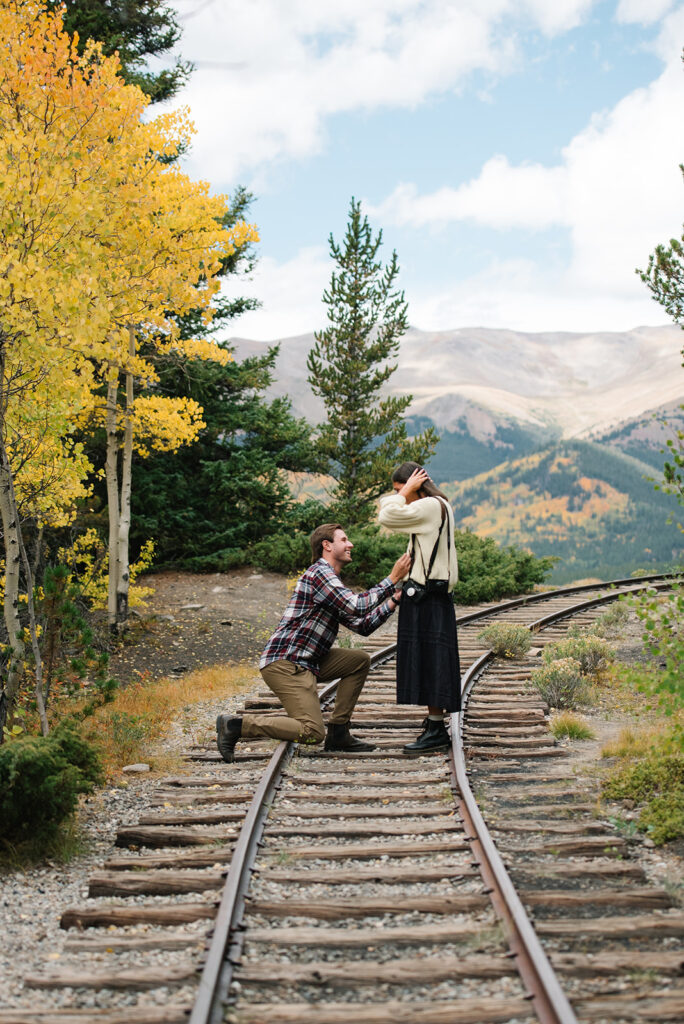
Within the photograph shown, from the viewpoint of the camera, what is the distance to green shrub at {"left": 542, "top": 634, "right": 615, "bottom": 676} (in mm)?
10242

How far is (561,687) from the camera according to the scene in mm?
8930

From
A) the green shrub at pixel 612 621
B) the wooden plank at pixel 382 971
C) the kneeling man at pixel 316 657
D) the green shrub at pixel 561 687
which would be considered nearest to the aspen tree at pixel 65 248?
the kneeling man at pixel 316 657

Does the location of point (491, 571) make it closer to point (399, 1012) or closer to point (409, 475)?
point (409, 475)

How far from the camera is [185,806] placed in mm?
5707

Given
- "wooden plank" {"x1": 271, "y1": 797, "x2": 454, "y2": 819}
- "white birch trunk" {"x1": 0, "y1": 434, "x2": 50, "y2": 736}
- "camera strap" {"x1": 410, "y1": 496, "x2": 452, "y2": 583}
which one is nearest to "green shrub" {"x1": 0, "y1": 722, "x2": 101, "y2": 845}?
"wooden plank" {"x1": 271, "y1": 797, "x2": 454, "y2": 819}

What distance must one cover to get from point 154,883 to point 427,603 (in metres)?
2.99

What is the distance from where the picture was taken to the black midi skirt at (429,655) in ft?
21.2

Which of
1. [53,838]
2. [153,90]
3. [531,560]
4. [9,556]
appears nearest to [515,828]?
[53,838]

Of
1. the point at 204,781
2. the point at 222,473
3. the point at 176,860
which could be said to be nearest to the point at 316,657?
the point at 204,781

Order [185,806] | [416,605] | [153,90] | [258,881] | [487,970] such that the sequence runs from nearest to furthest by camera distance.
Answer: [487,970] < [258,881] < [185,806] < [416,605] < [153,90]

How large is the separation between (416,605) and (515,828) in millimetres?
1993

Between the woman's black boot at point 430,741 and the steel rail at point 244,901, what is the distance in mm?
117

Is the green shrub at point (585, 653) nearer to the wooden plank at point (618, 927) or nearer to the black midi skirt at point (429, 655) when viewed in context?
the black midi skirt at point (429, 655)

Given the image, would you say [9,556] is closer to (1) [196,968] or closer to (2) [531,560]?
(1) [196,968]
